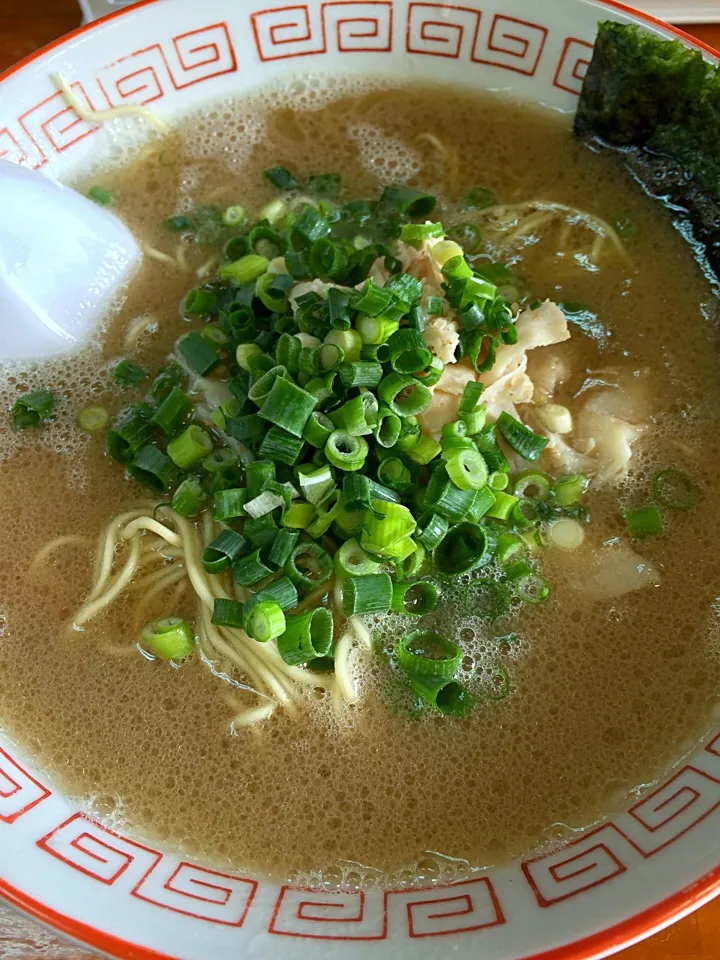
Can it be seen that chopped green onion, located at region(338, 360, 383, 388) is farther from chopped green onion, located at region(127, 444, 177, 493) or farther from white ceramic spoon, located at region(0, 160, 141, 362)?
white ceramic spoon, located at region(0, 160, 141, 362)

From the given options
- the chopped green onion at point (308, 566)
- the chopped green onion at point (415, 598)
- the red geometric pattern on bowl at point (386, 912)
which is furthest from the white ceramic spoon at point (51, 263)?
the red geometric pattern on bowl at point (386, 912)

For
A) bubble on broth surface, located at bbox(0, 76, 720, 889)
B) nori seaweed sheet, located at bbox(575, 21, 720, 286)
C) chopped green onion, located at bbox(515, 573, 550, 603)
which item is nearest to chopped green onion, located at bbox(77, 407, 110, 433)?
bubble on broth surface, located at bbox(0, 76, 720, 889)

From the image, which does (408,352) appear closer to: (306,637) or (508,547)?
(508,547)

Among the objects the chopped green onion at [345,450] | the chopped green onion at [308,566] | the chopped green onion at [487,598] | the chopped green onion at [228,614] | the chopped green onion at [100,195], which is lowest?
the chopped green onion at [487,598]

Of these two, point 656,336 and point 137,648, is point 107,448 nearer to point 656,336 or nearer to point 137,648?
point 137,648

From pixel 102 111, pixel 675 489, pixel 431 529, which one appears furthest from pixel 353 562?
pixel 102 111

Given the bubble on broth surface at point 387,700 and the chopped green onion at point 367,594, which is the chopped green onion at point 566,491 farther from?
the chopped green onion at point 367,594

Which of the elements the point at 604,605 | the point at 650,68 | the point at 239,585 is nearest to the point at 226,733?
the point at 239,585
